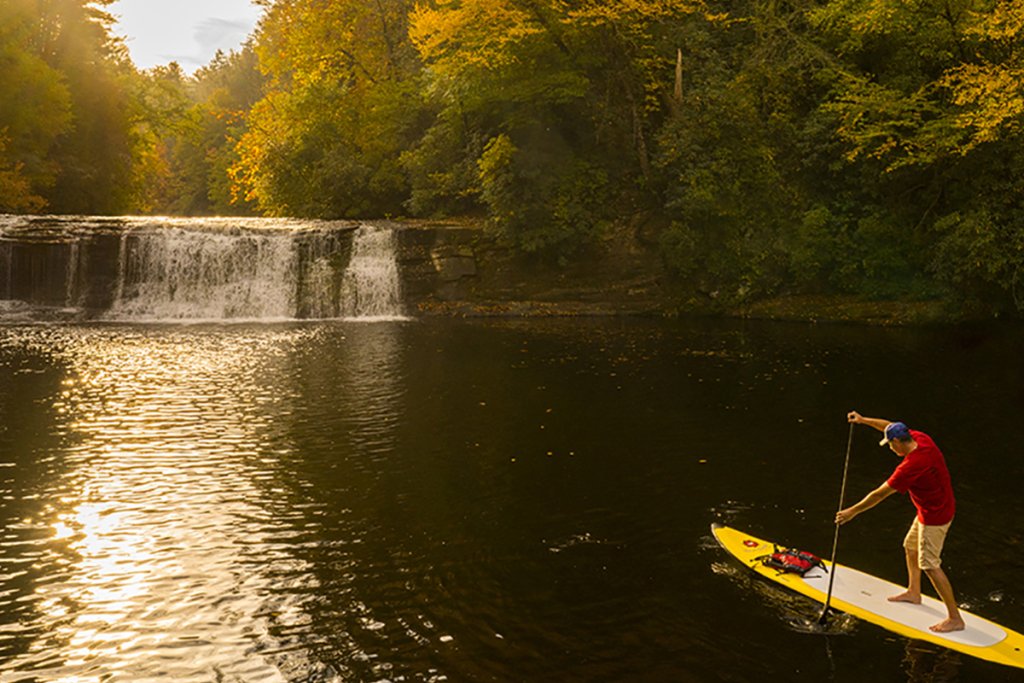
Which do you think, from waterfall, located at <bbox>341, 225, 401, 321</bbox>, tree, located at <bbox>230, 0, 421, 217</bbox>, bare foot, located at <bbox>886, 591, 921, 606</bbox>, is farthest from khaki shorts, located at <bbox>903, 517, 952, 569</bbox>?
tree, located at <bbox>230, 0, 421, 217</bbox>

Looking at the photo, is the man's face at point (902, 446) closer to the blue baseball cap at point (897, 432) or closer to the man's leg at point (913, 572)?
the blue baseball cap at point (897, 432)

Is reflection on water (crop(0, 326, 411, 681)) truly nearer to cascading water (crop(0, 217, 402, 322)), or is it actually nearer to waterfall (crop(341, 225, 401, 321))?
cascading water (crop(0, 217, 402, 322))

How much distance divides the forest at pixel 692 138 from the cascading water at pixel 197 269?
6663 millimetres

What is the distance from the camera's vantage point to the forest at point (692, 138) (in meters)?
30.0

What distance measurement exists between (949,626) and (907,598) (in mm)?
617

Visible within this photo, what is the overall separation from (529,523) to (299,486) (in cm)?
405

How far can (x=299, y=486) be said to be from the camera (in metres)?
12.9

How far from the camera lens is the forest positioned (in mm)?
29969

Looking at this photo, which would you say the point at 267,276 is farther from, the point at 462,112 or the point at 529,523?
the point at 529,523

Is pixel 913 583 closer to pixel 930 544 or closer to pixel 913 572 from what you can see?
pixel 913 572

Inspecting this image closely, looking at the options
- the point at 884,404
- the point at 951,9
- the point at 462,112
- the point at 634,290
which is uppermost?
the point at 951,9

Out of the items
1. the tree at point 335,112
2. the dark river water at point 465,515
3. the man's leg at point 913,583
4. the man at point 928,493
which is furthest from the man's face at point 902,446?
the tree at point 335,112

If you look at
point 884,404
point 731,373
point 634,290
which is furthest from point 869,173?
point 884,404

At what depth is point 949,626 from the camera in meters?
8.15
